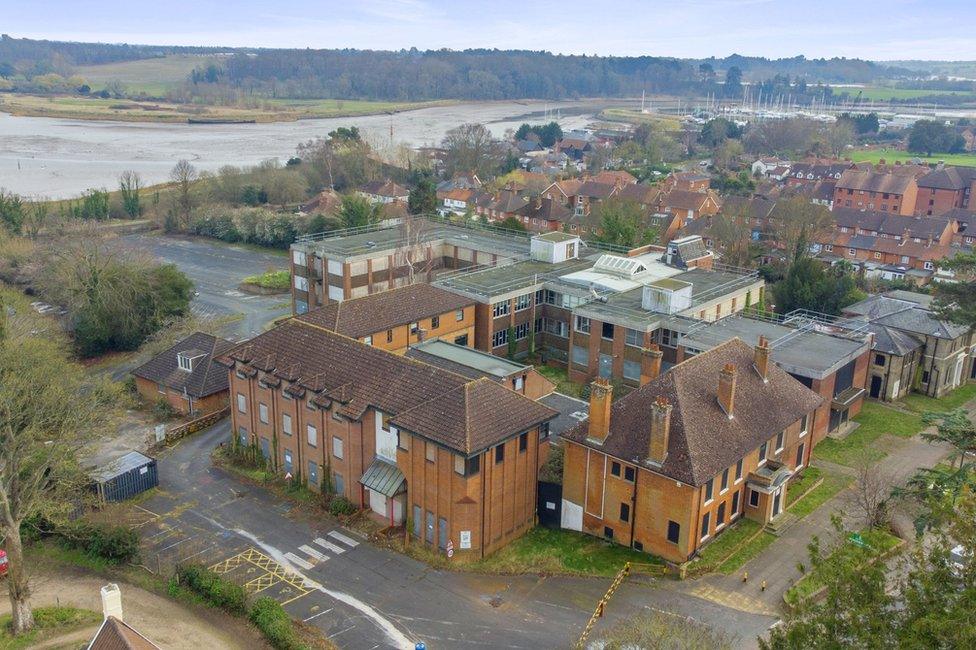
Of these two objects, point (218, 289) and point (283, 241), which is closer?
point (218, 289)

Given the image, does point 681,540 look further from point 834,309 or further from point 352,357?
point 834,309

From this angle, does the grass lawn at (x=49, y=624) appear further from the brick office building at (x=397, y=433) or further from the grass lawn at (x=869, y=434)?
the grass lawn at (x=869, y=434)

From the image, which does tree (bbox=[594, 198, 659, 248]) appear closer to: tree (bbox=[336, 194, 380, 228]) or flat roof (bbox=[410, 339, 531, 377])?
tree (bbox=[336, 194, 380, 228])

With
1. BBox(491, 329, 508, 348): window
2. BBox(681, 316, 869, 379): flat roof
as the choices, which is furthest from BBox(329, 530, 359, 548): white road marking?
BBox(681, 316, 869, 379): flat roof

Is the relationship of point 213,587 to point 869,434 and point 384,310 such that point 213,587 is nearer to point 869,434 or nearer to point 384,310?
point 384,310

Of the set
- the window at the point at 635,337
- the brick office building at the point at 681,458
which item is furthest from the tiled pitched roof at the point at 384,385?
the window at the point at 635,337

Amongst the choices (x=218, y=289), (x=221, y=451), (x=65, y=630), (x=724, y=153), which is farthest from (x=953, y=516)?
(x=724, y=153)
